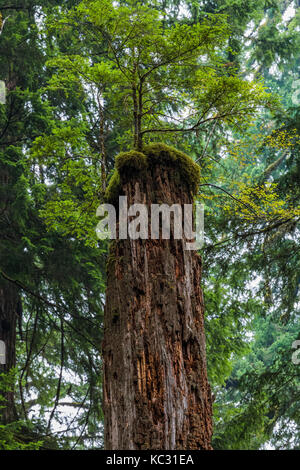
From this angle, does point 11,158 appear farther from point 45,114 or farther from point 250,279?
point 250,279

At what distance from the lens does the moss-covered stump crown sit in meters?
3.63

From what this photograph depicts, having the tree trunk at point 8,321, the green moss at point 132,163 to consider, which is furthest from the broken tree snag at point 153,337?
the tree trunk at point 8,321

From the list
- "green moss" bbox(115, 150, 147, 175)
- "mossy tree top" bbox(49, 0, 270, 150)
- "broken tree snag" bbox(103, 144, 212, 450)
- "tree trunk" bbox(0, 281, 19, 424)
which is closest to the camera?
"broken tree snag" bbox(103, 144, 212, 450)

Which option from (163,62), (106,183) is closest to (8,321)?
(106,183)

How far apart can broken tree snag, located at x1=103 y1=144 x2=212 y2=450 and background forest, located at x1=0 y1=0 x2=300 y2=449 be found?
119cm

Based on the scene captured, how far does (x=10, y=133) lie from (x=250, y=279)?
411cm

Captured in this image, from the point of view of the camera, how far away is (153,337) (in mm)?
3092

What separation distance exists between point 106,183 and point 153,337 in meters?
2.17

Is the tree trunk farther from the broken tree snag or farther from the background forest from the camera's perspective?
the broken tree snag

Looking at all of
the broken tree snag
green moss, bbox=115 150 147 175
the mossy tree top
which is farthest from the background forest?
the broken tree snag

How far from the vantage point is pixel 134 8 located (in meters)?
4.26

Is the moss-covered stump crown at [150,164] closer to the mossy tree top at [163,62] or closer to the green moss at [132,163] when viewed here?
the green moss at [132,163]

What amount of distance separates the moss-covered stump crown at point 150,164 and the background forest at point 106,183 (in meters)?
0.90
